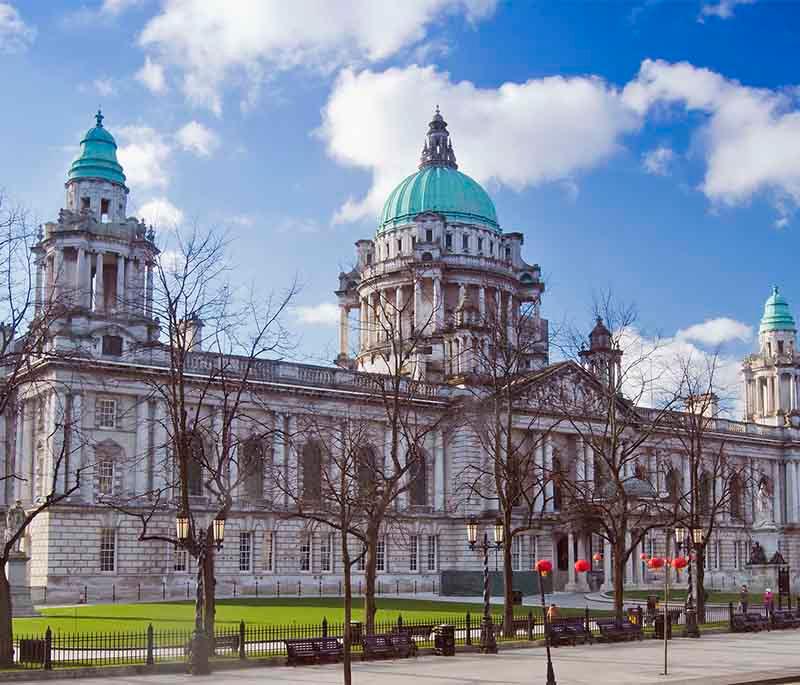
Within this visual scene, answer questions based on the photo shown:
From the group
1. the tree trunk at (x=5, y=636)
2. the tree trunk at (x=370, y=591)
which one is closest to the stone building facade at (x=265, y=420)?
the tree trunk at (x=370, y=591)

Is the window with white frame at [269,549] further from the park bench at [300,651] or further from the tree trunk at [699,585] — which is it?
the park bench at [300,651]

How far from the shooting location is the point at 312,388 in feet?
230

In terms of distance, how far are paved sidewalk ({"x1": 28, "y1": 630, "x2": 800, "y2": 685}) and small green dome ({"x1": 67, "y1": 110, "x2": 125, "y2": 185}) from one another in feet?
140

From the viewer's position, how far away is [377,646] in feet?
112

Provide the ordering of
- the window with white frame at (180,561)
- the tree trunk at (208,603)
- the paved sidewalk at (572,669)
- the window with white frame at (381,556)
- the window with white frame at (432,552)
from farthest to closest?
the window with white frame at (432,552) → the window with white frame at (381,556) → the window with white frame at (180,561) → the tree trunk at (208,603) → the paved sidewalk at (572,669)

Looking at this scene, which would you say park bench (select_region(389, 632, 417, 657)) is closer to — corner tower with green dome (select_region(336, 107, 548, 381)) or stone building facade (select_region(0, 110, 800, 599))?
stone building facade (select_region(0, 110, 800, 599))

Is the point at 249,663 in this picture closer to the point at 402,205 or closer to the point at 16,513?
the point at 16,513

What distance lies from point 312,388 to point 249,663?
127 ft

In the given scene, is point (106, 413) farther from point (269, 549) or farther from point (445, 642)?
point (445, 642)

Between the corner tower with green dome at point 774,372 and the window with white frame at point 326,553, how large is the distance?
4982 cm

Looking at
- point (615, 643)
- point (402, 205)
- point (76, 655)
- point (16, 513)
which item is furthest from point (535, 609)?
point (402, 205)

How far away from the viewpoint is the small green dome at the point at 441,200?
98812 mm

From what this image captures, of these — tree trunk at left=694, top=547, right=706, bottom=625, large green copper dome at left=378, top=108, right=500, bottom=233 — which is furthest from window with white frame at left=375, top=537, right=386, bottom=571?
large green copper dome at left=378, top=108, right=500, bottom=233

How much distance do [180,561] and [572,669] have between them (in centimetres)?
3673
